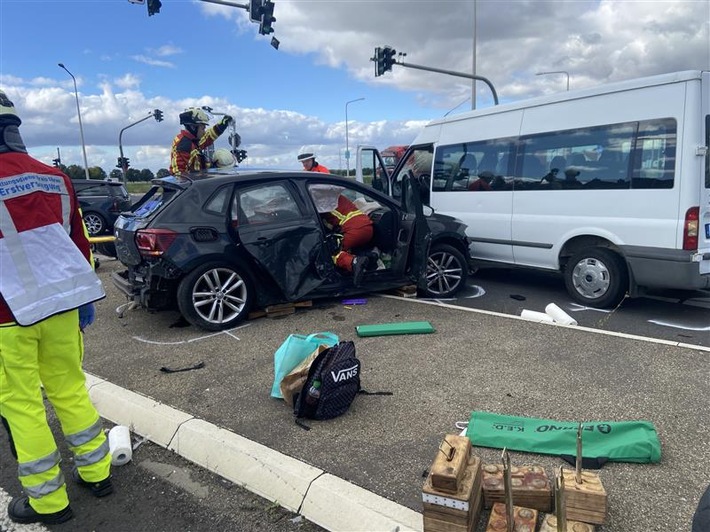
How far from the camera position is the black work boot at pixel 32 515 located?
2.62 metres

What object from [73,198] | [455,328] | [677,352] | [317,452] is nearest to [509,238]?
[455,328]

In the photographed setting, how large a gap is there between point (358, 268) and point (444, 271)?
1337mm

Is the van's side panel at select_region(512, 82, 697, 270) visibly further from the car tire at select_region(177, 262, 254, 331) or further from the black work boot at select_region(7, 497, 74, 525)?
the black work boot at select_region(7, 497, 74, 525)

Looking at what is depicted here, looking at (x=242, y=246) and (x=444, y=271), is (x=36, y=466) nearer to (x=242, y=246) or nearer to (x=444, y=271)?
(x=242, y=246)

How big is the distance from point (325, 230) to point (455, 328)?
1.83 m

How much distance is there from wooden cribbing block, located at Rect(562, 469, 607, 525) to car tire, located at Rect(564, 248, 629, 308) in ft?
13.9

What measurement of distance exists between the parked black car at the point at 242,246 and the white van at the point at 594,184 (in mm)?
1585

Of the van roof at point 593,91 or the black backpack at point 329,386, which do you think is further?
the van roof at point 593,91

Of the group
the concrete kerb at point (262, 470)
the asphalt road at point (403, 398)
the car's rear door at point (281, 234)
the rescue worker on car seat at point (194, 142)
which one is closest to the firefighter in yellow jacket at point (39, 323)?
the asphalt road at point (403, 398)

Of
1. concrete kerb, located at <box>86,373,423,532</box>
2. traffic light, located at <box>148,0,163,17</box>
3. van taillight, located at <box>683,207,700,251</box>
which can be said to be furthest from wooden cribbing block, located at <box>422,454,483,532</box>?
traffic light, located at <box>148,0,163,17</box>

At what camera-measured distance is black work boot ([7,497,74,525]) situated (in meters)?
2.62

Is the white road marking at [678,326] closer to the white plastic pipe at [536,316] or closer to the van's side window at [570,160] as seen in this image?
the white plastic pipe at [536,316]

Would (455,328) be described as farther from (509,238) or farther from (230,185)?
(230,185)

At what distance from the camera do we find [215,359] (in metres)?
4.62
